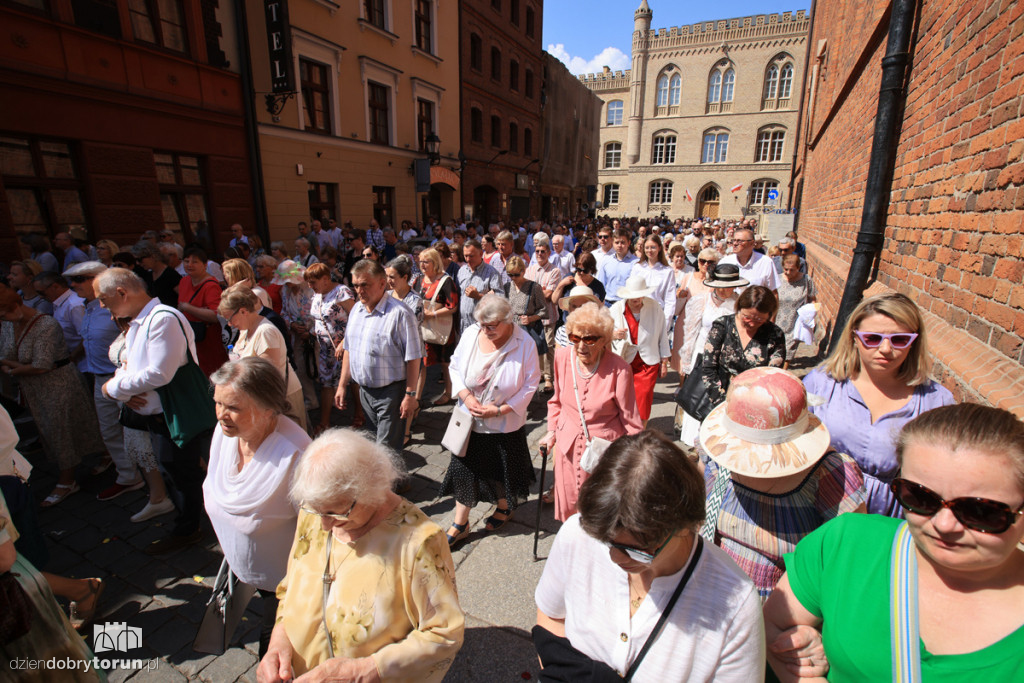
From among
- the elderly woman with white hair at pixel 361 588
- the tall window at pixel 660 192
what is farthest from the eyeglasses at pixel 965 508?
the tall window at pixel 660 192

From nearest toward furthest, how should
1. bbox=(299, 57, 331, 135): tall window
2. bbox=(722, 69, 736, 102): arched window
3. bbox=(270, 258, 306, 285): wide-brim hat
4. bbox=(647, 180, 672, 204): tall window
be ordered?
1. bbox=(270, 258, 306, 285): wide-brim hat
2. bbox=(299, 57, 331, 135): tall window
3. bbox=(722, 69, 736, 102): arched window
4. bbox=(647, 180, 672, 204): tall window

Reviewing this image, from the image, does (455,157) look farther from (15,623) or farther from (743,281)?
(15,623)

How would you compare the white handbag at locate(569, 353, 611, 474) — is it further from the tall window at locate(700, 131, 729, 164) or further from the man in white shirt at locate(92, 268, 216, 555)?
the tall window at locate(700, 131, 729, 164)

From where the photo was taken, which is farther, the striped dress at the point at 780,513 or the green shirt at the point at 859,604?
the striped dress at the point at 780,513

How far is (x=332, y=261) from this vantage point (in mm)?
7590

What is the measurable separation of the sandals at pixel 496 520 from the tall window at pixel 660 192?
43.7m

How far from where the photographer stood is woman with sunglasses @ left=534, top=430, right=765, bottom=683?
125 cm

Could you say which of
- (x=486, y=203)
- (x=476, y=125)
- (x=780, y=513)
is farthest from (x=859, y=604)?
(x=486, y=203)

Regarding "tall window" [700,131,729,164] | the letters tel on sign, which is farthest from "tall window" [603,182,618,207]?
the letters tel on sign

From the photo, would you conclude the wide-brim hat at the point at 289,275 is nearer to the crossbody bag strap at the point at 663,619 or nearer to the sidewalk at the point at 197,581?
the sidewalk at the point at 197,581

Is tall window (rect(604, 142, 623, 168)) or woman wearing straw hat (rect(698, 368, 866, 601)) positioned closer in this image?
woman wearing straw hat (rect(698, 368, 866, 601))

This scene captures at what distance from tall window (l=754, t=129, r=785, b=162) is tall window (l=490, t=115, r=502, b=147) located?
26910mm

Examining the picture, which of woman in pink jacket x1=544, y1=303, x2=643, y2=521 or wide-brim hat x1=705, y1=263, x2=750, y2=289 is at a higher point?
wide-brim hat x1=705, y1=263, x2=750, y2=289

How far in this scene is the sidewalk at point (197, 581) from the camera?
97.5 inches
